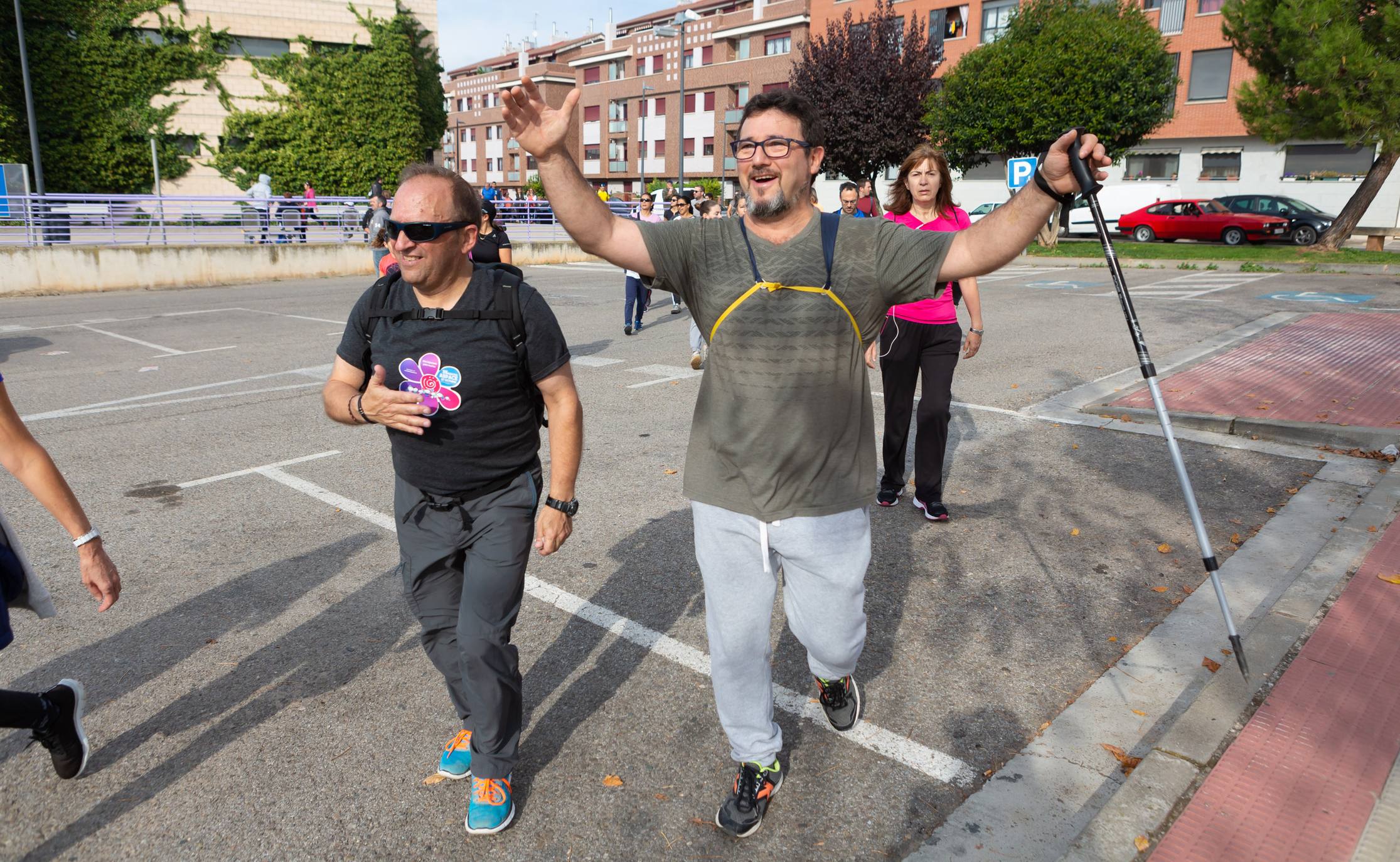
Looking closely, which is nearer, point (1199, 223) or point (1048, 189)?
point (1048, 189)

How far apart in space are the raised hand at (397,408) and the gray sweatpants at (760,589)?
2.77 feet

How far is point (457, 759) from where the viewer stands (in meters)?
3.05

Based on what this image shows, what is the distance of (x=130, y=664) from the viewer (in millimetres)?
3793

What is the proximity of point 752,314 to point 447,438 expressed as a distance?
3.13ft

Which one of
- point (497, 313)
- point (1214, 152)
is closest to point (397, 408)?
point (497, 313)

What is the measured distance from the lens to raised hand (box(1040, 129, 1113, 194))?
2461 mm

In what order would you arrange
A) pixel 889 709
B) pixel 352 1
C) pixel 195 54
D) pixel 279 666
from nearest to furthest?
pixel 889 709 < pixel 279 666 < pixel 195 54 < pixel 352 1

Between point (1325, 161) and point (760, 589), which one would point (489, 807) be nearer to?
point (760, 589)

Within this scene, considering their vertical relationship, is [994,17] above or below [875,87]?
above

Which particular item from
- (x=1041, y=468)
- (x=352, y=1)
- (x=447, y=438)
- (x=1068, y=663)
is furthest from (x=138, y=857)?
(x=352, y=1)

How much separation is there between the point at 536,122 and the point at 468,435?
0.90 meters

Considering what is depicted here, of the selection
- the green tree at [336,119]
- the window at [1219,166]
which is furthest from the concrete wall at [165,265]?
the window at [1219,166]

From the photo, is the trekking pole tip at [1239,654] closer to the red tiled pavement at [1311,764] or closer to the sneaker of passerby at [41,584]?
the red tiled pavement at [1311,764]

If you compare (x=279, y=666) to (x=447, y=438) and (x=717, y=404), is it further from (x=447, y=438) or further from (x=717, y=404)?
(x=717, y=404)
